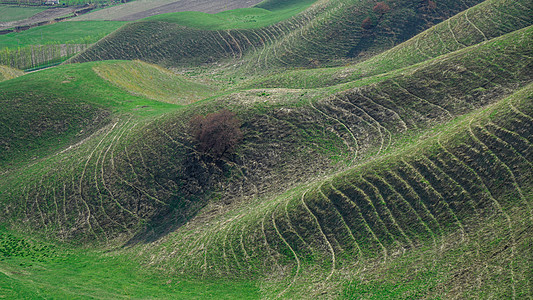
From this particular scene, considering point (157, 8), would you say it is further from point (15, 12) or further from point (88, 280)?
point (88, 280)

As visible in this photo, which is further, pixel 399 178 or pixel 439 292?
pixel 399 178

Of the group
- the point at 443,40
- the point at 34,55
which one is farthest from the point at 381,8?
the point at 34,55

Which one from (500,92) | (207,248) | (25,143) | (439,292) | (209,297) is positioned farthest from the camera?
(25,143)

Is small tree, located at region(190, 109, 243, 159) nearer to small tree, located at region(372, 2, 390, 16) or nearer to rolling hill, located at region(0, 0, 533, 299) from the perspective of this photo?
rolling hill, located at region(0, 0, 533, 299)

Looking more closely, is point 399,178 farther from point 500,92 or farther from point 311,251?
point 500,92

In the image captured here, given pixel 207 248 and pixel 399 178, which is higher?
pixel 399 178

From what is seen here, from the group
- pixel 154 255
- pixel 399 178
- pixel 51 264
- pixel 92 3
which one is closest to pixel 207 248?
pixel 154 255

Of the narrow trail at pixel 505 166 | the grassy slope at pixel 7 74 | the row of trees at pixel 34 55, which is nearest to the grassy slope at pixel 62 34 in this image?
the row of trees at pixel 34 55
